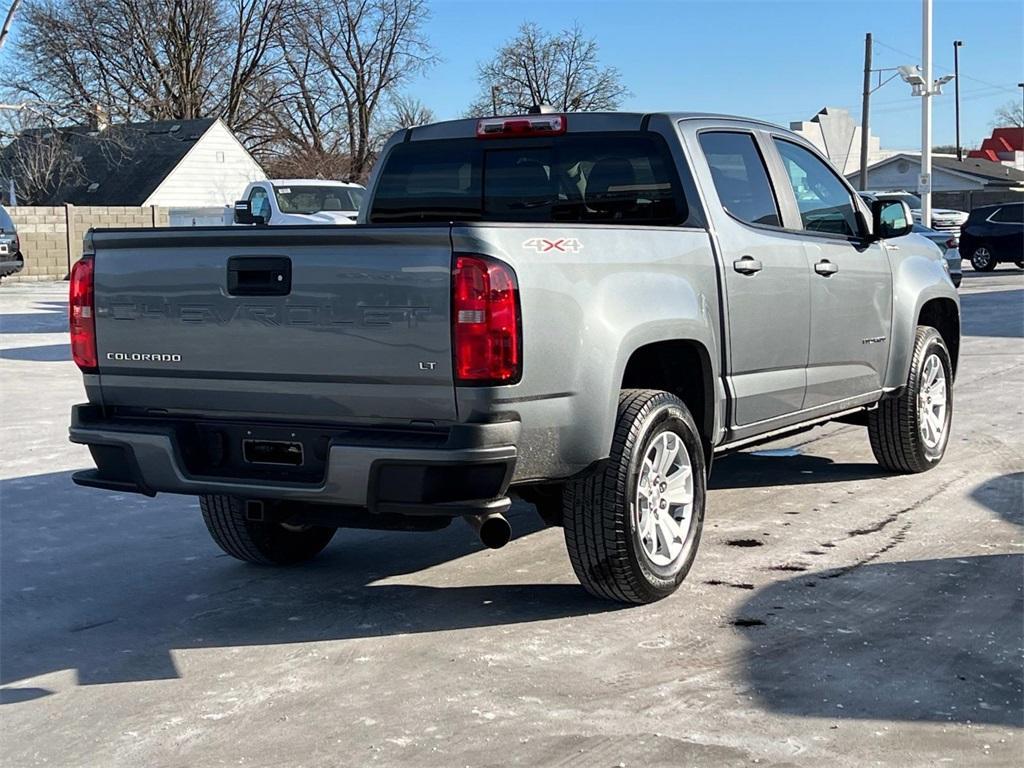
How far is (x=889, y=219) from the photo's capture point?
23.8 feet

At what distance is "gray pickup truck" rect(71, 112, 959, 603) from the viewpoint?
4.52 metres

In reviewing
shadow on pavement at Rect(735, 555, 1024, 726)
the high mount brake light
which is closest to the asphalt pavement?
shadow on pavement at Rect(735, 555, 1024, 726)

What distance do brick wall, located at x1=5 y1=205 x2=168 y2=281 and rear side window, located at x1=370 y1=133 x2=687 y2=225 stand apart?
2782 centimetres

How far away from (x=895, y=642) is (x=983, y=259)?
94.7ft

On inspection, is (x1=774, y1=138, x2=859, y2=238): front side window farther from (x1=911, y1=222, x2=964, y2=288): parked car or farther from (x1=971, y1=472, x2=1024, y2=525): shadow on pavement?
(x1=911, y1=222, x2=964, y2=288): parked car

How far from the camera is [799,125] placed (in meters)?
79.5

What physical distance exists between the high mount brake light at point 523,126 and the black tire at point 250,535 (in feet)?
6.64

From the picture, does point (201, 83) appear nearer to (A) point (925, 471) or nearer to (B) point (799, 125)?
(B) point (799, 125)

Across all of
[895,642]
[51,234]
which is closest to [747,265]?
[895,642]

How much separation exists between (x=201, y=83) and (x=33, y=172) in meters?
14.2

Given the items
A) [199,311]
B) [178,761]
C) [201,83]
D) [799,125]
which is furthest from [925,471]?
[799,125]

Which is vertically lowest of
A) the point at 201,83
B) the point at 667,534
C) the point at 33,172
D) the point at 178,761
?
the point at 178,761

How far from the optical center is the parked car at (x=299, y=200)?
21344 mm

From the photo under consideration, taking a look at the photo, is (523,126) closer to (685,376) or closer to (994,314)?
(685,376)
